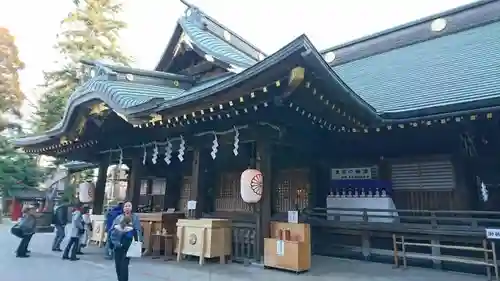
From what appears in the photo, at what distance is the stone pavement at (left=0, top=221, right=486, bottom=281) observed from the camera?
5547 millimetres

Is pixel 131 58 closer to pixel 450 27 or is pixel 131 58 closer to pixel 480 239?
pixel 450 27

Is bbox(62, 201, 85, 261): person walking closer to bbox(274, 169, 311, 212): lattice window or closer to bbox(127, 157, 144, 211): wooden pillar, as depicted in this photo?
bbox(127, 157, 144, 211): wooden pillar

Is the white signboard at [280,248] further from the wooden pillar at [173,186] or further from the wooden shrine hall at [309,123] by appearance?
the wooden pillar at [173,186]

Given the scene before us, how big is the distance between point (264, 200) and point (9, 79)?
21.5 meters

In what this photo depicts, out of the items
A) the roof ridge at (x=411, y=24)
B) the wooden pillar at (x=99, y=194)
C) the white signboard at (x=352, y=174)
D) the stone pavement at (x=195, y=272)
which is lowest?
the stone pavement at (x=195, y=272)

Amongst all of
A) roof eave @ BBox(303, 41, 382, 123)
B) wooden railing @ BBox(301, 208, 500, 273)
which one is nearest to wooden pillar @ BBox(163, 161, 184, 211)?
wooden railing @ BBox(301, 208, 500, 273)

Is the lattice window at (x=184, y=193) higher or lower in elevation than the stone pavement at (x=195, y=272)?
higher

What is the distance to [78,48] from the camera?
22.9 meters

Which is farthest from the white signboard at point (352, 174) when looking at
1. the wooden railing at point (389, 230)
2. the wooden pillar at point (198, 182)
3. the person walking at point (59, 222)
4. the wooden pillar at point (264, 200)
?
the person walking at point (59, 222)

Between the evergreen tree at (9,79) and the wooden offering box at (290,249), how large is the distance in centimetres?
2128

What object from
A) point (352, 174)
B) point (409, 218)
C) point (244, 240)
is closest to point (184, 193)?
point (244, 240)


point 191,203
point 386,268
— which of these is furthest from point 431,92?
point 191,203

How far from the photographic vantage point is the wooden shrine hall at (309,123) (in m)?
6.00

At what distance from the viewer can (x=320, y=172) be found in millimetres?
8570
